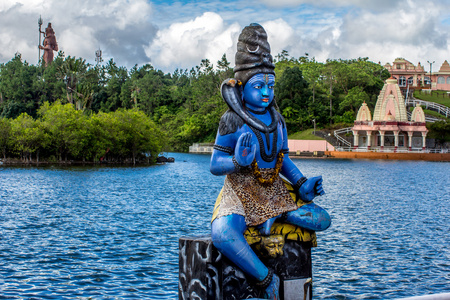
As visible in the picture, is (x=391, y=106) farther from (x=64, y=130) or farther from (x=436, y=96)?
(x=64, y=130)

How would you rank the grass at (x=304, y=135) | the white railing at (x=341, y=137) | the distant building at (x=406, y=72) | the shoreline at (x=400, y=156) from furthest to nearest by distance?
the distant building at (x=406, y=72) < the grass at (x=304, y=135) < the white railing at (x=341, y=137) < the shoreline at (x=400, y=156)

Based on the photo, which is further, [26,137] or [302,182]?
[26,137]

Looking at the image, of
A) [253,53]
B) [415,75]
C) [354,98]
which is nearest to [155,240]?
[253,53]

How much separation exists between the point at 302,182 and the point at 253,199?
78cm

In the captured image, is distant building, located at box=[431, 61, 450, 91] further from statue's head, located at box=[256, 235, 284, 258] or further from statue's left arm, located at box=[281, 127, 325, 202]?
statue's head, located at box=[256, 235, 284, 258]

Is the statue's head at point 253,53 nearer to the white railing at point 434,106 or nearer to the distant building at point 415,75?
the white railing at point 434,106

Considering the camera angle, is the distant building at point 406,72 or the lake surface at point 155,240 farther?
the distant building at point 406,72

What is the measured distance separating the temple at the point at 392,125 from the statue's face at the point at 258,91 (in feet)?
245

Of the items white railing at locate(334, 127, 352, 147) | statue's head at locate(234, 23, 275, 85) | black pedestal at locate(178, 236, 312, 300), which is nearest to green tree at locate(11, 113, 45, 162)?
white railing at locate(334, 127, 352, 147)

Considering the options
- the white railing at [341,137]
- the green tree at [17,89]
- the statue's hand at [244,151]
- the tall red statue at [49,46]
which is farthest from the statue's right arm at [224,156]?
the tall red statue at [49,46]

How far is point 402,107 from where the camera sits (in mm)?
79750

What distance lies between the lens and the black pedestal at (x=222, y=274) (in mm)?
6016

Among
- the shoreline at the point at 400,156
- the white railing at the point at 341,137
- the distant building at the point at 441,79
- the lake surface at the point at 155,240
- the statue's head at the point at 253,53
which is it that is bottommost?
the lake surface at the point at 155,240

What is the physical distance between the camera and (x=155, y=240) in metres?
18.2
